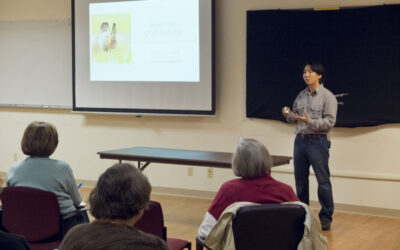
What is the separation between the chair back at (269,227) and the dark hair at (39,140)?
1252 millimetres

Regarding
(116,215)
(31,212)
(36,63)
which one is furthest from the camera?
(36,63)

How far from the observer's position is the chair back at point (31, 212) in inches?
111

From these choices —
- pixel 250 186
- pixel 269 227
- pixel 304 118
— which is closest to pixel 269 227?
pixel 269 227

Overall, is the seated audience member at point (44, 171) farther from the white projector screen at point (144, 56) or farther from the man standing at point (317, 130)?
the white projector screen at point (144, 56)

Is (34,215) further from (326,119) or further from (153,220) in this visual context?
(326,119)

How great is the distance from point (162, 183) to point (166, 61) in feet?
4.97

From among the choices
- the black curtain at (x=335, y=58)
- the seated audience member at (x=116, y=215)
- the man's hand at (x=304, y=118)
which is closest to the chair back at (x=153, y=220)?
the seated audience member at (x=116, y=215)

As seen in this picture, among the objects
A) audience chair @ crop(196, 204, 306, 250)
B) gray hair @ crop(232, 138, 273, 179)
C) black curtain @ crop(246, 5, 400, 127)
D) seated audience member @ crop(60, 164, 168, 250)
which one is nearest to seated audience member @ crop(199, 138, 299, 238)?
gray hair @ crop(232, 138, 273, 179)

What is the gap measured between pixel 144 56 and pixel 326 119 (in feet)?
8.65

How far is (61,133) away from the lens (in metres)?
7.42

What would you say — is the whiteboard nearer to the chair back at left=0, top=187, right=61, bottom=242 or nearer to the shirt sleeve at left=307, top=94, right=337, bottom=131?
the shirt sleeve at left=307, top=94, right=337, bottom=131

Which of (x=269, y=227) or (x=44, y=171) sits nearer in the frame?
(x=269, y=227)

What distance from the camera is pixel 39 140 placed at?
10.2 ft

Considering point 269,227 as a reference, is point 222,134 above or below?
above
